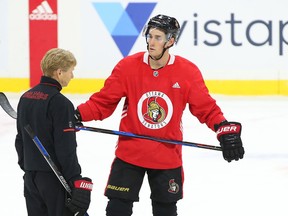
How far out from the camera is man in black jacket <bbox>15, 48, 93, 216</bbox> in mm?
2131

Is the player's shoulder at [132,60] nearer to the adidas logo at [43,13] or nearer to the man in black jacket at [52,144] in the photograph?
the man in black jacket at [52,144]

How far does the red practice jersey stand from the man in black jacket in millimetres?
360

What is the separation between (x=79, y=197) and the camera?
2131 mm

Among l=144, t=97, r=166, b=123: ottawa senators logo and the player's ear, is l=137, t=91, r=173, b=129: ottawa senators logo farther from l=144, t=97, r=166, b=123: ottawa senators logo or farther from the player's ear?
the player's ear

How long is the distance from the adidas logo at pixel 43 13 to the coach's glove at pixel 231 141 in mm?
4741

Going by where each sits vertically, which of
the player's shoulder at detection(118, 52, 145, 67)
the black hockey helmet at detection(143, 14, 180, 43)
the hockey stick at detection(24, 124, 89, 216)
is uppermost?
the black hockey helmet at detection(143, 14, 180, 43)

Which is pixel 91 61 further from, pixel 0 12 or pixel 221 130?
pixel 221 130

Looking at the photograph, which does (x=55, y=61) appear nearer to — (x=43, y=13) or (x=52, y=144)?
(x=52, y=144)

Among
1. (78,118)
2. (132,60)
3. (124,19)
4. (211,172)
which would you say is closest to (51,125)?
(78,118)

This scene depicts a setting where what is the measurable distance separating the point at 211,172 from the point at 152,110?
1.48 meters

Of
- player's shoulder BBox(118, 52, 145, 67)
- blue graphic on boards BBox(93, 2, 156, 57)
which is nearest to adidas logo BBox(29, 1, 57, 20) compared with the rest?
blue graphic on boards BBox(93, 2, 156, 57)

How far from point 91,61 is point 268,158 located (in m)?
3.00

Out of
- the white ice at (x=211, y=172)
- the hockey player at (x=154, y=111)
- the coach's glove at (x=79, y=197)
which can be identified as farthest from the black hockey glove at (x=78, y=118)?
the white ice at (x=211, y=172)

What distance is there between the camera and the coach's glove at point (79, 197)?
2129 mm
